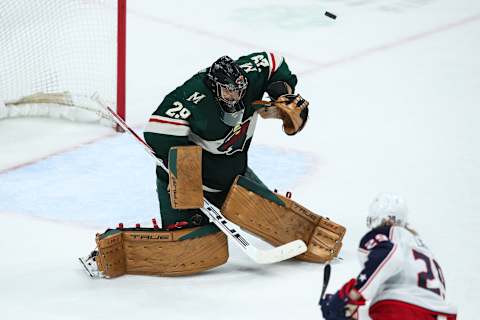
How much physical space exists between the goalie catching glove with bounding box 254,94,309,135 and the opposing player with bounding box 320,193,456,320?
1.13 meters

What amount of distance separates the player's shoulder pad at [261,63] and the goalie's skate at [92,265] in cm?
85

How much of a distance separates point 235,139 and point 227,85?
0.26 metres

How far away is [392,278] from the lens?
9.02 feet


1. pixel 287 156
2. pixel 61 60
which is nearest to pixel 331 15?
pixel 287 156

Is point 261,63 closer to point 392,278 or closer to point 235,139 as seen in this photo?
point 235,139

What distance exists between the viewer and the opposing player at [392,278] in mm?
2654

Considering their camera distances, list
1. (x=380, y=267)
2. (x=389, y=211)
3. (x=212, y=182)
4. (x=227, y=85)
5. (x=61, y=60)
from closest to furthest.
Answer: (x=380, y=267) < (x=389, y=211) < (x=227, y=85) < (x=212, y=182) < (x=61, y=60)

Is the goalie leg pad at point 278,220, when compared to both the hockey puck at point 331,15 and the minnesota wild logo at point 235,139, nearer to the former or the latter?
the minnesota wild logo at point 235,139

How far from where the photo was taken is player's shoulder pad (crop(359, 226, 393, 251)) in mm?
2689

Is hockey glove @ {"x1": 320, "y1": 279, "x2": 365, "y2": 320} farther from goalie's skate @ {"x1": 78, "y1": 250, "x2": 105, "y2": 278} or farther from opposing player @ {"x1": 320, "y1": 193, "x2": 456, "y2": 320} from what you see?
goalie's skate @ {"x1": 78, "y1": 250, "x2": 105, "y2": 278}

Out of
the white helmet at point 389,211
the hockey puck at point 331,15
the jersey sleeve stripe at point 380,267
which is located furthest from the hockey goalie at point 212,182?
the hockey puck at point 331,15

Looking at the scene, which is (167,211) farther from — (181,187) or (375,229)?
(375,229)

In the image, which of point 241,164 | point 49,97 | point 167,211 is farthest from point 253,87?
point 49,97

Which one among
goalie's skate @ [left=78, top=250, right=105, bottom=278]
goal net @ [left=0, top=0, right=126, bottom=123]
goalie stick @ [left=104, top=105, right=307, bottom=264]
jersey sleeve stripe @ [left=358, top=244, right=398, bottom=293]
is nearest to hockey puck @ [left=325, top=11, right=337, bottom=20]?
goal net @ [left=0, top=0, right=126, bottom=123]
